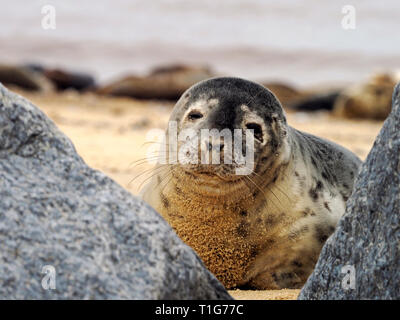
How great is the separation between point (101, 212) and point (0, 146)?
1.37ft

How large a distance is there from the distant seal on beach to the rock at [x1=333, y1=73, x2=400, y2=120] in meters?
13.7

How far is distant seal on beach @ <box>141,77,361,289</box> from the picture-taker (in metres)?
3.78

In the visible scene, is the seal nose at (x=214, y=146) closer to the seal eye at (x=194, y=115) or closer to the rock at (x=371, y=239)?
the seal eye at (x=194, y=115)

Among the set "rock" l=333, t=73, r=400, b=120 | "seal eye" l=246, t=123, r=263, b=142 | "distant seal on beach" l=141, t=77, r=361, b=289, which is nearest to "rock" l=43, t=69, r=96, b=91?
"rock" l=333, t=73, r=400, b=120

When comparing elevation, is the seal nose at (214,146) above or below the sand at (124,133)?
above

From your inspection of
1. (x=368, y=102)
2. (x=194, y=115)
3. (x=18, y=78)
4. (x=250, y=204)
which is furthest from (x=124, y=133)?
(x=18, y=78)

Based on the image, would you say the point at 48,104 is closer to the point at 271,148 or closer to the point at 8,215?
the point at 271,148

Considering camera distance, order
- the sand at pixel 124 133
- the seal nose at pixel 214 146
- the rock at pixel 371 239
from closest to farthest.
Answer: the rock at pixel 371 239
the seal nose at pixel 214 146
the sand at pixel 124 133

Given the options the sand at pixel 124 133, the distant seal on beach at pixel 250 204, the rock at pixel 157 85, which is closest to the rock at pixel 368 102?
the sand at pixel 124 133

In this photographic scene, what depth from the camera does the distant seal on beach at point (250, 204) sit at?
3.78m

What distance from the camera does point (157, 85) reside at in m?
21.4

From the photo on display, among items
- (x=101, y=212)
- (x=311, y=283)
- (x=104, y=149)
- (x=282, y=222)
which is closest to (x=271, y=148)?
(x=282, y=222)

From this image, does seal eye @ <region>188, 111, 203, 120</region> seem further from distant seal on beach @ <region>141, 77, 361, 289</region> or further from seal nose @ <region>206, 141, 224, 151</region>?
seal nose @ <region>206, 141, 224, 151</region>

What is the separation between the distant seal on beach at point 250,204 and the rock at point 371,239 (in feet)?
3.94
